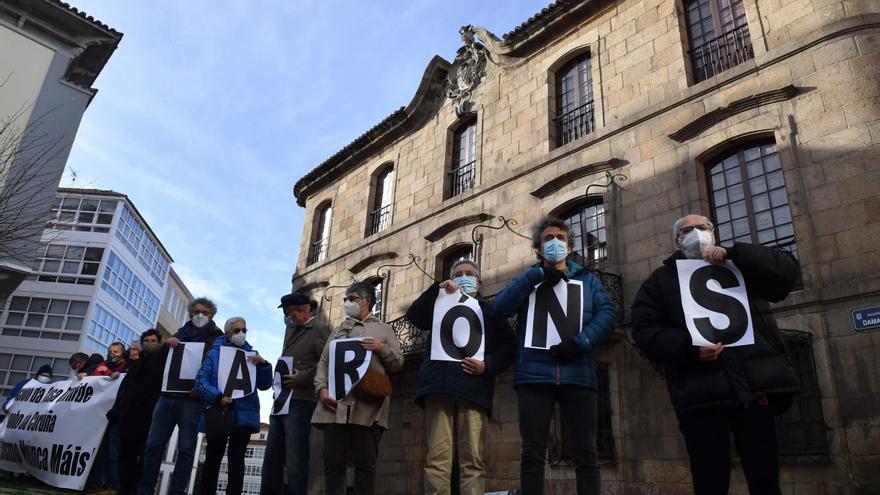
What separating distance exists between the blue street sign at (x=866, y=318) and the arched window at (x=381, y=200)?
440 inches

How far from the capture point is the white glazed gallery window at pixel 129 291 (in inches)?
1314

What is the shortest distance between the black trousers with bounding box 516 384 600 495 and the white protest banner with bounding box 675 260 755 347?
34.9 inches

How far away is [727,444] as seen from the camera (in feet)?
10.1

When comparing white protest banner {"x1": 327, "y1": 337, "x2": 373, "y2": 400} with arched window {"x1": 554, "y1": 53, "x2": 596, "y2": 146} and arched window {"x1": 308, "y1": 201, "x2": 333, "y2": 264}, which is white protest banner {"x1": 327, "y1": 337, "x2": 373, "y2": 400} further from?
arched window {"x1": 308, "y1": 201, "x2": 333, "y2": 264}

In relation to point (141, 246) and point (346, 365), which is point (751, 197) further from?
point (141, 246)

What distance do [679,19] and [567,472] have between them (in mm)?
8275

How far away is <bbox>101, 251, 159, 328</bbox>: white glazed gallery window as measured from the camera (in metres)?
33.4

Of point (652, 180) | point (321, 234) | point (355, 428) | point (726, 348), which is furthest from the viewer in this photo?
point (321, 234)

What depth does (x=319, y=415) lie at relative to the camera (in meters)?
4.57

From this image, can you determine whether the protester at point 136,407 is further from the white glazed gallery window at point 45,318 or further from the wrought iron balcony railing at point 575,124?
the white glazed gallery window at point 45,318

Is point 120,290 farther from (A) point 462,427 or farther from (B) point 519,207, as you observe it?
(A) point 462,427

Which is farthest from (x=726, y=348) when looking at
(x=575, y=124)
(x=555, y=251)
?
(x=575, y=124)

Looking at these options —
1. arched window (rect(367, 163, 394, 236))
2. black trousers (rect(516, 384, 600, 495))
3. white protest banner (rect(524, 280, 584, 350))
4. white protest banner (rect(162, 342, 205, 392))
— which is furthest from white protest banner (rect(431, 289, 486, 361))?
arched window (rect(367, 163, 394, 236))

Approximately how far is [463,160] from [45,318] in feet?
88.9
